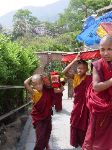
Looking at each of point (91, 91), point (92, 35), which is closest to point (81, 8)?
point (92, 35)

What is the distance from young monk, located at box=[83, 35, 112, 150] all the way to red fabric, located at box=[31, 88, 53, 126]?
2062 mm

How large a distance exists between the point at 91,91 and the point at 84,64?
203 centimetres

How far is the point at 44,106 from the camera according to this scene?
6902 mm

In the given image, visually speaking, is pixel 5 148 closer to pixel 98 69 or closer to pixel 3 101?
pixel 3 101

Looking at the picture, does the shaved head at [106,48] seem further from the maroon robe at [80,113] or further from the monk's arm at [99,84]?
the maroon robe at [80,113]

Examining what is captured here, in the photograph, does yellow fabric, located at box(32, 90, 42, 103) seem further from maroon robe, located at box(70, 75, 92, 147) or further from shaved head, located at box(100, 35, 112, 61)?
shaved head, located at box(100, 35, 112, 61)

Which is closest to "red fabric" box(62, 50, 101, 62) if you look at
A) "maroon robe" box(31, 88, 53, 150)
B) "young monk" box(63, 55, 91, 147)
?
"young monk" box(63, 55, 91, 147)

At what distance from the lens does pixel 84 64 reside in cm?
680

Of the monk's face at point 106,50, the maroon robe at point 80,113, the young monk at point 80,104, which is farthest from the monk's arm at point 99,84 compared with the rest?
the maroon robe at point 80,113

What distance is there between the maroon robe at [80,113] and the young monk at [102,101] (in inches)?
80.8

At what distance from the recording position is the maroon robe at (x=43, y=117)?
6.88 metres

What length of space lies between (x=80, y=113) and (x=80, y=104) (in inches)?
5.4

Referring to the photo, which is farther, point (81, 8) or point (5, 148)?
point (81, 8)

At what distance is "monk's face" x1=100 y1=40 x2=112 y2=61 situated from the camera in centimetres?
461
